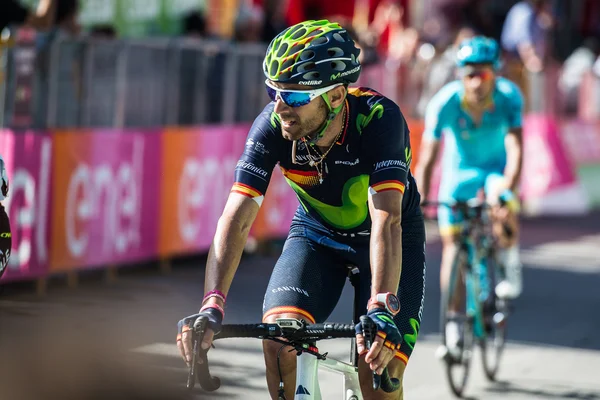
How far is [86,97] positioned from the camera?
34.6 ft

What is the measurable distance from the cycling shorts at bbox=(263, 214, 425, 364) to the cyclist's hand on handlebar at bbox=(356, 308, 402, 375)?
2.52 ft

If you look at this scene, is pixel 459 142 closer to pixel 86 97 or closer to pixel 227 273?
pixel 86 97

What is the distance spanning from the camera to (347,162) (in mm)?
4996

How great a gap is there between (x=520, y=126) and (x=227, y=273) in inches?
183

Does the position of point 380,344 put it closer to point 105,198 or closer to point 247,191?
point 247,191

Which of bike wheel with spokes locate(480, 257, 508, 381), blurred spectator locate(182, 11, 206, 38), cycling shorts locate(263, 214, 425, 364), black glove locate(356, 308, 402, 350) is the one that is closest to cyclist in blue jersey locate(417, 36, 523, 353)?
bike wheel with spokes locate(480, 257, 508, 381)

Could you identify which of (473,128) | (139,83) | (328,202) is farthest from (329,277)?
(139,83)

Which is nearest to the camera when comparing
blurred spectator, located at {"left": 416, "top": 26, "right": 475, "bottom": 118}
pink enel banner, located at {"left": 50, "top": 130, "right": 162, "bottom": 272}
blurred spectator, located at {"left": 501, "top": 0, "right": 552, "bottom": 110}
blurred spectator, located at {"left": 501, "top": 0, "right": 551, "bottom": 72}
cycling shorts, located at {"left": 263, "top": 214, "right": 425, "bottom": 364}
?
cycling shorts, located at {"left": 263, "top": 214, "right": 425, "bottom": 364}

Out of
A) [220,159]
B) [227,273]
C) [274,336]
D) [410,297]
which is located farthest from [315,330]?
[220,159]

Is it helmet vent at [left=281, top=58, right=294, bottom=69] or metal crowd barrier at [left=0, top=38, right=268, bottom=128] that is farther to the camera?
metal crowd barrier at [left=0, top=38, right=268, bottom=128]

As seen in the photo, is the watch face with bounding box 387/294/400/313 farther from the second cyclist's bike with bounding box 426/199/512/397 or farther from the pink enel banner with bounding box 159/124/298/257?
the pink enel banner with bounding box 159/124/298/257

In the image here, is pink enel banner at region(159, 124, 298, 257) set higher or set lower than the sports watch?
lower

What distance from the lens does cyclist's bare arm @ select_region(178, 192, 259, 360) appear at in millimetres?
4453

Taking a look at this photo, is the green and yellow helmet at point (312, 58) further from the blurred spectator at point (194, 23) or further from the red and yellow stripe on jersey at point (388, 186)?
the blurred spectator at point (194, 23)
